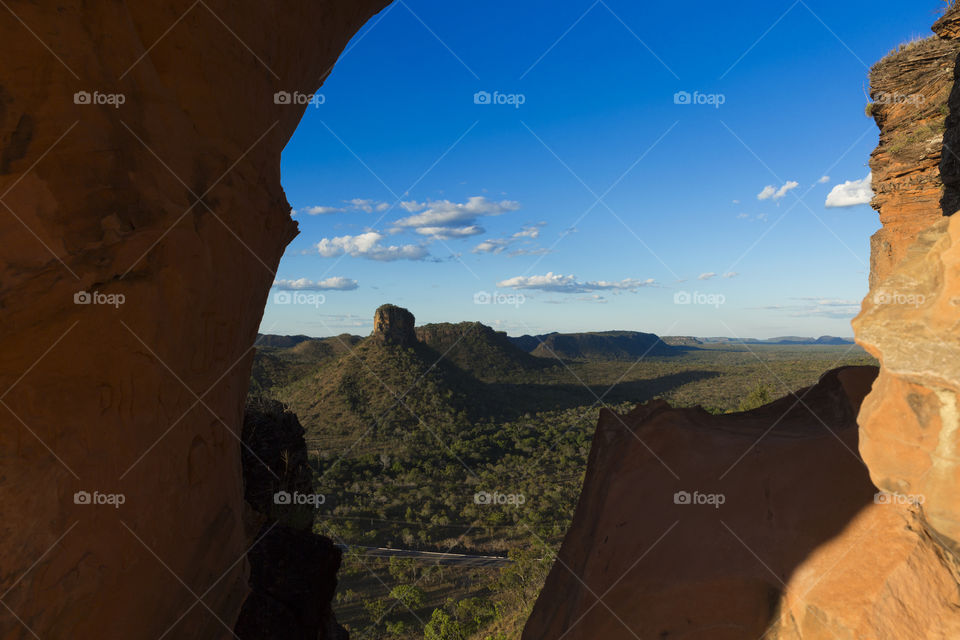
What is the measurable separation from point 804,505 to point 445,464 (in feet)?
124

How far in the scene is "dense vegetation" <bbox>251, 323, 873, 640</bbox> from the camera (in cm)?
2586

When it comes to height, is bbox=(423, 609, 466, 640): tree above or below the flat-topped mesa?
below

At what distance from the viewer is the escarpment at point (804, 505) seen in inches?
136

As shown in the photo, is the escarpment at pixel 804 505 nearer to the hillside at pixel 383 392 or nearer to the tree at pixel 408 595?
the tree at pixel 408 595

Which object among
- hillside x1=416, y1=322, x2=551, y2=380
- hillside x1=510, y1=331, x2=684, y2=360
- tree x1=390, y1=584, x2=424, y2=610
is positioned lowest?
tree x1=390, y1=584, x2=424, y2=610

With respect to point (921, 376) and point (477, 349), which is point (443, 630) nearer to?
point (921, 376)

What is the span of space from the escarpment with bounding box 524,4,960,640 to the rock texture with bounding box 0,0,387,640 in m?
4.66

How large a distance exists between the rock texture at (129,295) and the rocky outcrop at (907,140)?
52.3 ft

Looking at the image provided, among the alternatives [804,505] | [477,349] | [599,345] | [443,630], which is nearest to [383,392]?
[477,349]

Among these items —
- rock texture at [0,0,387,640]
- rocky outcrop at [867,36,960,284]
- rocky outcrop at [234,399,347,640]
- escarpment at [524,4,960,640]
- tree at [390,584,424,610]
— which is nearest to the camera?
escarpment at [524,4,960,640]

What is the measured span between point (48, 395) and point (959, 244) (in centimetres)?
692

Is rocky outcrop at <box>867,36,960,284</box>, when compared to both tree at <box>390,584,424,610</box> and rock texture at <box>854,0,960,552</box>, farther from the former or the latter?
tree at <box>390,584,424,610</box>

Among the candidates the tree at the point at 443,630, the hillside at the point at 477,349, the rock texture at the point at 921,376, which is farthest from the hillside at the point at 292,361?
the rock texture at the point at 921,376

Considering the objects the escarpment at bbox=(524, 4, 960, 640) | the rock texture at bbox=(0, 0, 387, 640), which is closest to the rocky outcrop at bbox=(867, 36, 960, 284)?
the escarpment at bbox=(524, 4, 960, 640)
